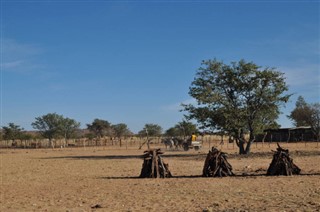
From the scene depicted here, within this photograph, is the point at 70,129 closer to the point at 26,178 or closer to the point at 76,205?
the point at 26,178

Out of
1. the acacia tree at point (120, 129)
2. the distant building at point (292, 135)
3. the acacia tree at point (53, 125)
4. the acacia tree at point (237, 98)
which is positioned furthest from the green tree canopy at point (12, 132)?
the acacia tree at point (237, 98)

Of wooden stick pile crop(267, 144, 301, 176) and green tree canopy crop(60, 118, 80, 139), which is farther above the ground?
green tree canopy crop(60, 118, 80, 139)

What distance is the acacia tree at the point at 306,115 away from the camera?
271 feet

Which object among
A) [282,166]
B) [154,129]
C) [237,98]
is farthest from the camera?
[154,129]

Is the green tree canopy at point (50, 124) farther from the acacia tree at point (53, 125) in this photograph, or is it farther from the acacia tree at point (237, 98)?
the acacia tree at point (237, 98)

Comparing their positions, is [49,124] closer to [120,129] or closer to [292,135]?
[120,129]

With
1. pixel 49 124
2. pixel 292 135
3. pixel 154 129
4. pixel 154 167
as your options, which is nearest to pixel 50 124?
pixel 49 124

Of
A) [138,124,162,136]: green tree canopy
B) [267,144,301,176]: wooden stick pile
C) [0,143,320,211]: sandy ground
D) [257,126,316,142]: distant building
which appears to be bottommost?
[0,143,320,211]: sandy ground

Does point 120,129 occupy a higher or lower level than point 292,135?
higher

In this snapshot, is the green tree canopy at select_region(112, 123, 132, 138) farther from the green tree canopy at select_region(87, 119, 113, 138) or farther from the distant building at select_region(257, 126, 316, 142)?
the distant building at select_region(257, 126, 316, 142)

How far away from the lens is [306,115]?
Result: 86625 millimetres

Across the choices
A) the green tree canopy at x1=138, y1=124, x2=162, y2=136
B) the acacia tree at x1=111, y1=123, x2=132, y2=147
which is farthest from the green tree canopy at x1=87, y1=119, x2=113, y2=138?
the green tree canopy at x1=138, y1=124, x2=162, y2=136

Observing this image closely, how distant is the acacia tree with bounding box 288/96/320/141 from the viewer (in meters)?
82.7

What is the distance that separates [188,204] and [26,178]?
11.3 m
